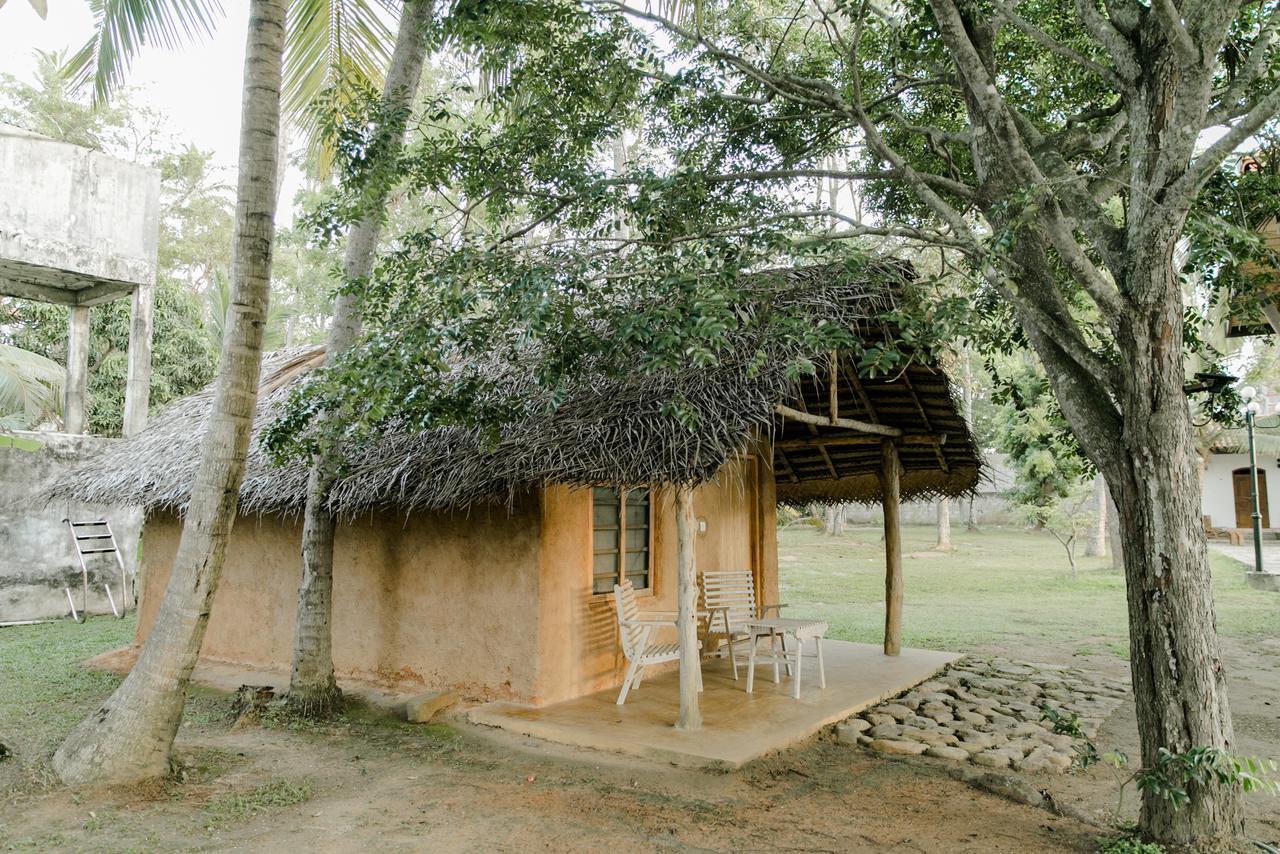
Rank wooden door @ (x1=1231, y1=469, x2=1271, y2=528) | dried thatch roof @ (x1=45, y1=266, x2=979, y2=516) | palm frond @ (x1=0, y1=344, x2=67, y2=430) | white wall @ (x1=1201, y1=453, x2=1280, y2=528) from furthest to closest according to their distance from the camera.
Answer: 1. wooden door @ (x1=1231, y1=469, x2=1271, y2=528)
2. white wall @ (x1=1201, y1=453, x2=1280, y2=528)
3. palm frond @ (x1=0, y1=344, x2=67, y2=430)
4. dried thatch roof @ (x1=45, y1=266, x2=979, y2=516)

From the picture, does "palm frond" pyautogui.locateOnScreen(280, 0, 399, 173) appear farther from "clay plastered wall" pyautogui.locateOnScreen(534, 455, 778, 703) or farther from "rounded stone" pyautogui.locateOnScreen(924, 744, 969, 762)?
"rounded stone" pyautogui.locateOnScreen(924, 744, 969, 762)

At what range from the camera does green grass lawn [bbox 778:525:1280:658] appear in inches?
435

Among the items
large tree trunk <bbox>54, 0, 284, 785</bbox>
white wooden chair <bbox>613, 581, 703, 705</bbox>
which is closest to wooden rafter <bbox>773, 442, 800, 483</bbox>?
white wooden chair <bbox>613, 581, 703, 705</bbox>

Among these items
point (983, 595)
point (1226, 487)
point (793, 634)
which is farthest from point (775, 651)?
point (1226, 487)

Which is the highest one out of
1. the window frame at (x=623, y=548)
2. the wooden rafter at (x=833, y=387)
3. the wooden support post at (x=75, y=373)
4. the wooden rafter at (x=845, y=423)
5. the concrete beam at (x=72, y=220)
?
the concrete beam at (x=72, y=220)

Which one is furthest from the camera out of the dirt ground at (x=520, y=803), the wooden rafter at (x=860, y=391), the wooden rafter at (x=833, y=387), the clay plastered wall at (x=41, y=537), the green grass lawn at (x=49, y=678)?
the clay plastered wall at (x=41, y=537)

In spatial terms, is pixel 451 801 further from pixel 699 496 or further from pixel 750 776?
pixel 699 496

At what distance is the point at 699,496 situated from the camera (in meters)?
8.56

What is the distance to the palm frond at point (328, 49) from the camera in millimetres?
7348

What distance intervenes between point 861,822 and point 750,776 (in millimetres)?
801

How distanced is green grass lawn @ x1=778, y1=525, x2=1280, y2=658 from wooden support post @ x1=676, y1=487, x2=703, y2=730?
500 cm

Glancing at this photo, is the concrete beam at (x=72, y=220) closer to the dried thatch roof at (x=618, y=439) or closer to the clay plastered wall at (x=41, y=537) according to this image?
the clay plastered wall at (x=41, y=537)

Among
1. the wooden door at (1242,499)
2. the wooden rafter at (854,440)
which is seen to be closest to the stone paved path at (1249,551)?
the wooden door at (1242,499)

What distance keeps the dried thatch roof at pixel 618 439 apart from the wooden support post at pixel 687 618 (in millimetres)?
463
